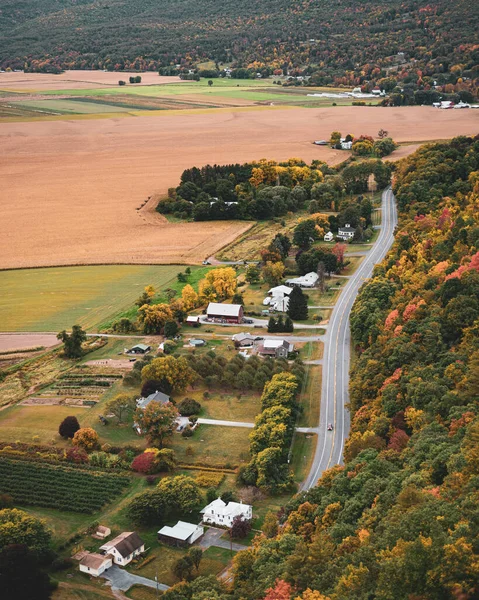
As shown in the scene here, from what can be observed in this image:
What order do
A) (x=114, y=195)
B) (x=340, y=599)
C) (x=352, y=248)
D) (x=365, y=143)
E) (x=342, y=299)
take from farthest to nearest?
(x=365, y=143) → (x=114, y=195) → (x=352, y=248) → (x=342, y=299) → (x=340, y=599)

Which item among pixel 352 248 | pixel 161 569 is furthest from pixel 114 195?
pixel 161 569

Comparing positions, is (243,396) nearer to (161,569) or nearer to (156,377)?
(156,377)

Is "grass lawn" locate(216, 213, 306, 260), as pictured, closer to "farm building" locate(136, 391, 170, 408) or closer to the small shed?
"farm building" locate(136, 391, 170, 408)

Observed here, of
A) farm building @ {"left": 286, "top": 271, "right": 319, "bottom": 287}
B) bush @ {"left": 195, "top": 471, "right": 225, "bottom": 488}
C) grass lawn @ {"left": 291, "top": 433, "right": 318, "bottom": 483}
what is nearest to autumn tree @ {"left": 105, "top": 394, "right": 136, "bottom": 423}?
bush @ {"left": 195, "top": 471, "right": 225, "bottom": 488}

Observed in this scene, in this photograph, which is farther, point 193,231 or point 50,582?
point 193,231

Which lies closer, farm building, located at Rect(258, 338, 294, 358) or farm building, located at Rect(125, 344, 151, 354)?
farm building, located at Rect(258, 338, 294, 358)

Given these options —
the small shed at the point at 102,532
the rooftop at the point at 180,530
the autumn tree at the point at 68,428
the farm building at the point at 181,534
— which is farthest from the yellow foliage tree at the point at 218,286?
the small shed at the point at 102,532

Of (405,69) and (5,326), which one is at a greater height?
(405,69)

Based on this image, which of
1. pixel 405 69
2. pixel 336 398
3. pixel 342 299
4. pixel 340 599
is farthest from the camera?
pixel 405 69
